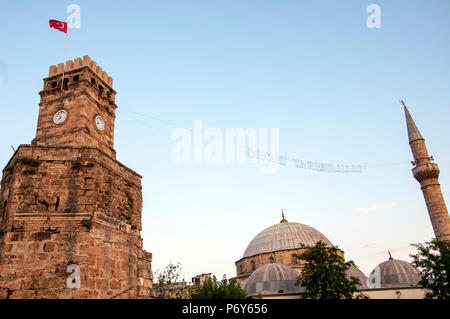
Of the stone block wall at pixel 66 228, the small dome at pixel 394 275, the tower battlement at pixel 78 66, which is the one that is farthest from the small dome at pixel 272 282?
the tower battlement at pixel 78 66

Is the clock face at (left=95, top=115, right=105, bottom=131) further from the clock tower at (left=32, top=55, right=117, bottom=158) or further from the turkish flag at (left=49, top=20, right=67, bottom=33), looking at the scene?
the turkish flag at (left=49, top=20, right=67, bottom=33)

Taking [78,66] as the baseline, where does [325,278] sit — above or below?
below

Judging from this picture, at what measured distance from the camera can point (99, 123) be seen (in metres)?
15.1

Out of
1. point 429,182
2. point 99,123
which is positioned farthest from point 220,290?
point 429,182

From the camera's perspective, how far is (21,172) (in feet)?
35.7

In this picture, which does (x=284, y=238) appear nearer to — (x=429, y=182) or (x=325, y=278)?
(x=429, y=182)

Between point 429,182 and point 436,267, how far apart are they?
46.9 feet

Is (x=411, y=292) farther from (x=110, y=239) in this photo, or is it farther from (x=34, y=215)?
(x=34, y=215)

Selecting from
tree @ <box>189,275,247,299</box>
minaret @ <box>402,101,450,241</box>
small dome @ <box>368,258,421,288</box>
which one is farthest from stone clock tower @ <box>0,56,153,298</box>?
minaret @ <box>402,101,450,241</box>

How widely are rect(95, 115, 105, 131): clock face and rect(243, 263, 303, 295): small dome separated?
69.3 ft

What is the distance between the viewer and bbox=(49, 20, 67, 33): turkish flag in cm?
1532

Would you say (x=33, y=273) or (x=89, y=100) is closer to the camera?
(x=33, y=273)

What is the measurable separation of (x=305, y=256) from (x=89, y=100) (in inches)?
667

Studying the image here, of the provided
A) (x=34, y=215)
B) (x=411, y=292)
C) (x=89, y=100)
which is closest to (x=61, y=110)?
(x=89, y=100)
